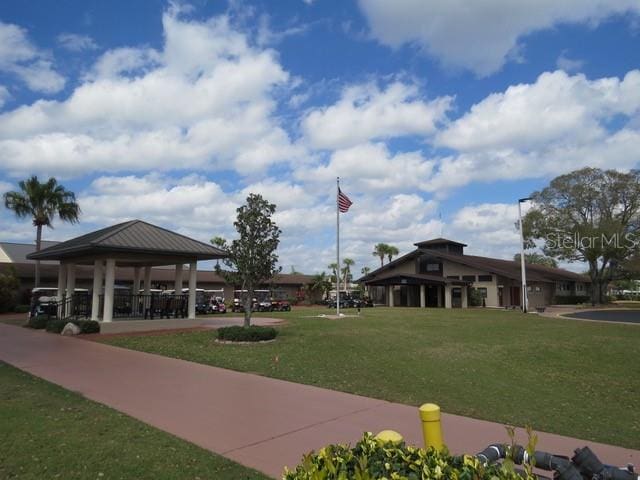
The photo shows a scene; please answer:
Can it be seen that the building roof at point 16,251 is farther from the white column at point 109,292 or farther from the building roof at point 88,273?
the white column at point 109,292

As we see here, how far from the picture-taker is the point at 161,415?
7.43 metres

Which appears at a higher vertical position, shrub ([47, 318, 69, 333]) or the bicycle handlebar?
the bicycle handlebar

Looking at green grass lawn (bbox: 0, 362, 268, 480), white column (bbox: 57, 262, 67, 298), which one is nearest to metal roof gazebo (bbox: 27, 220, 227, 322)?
white column (bbox: 57, 262, 67, 298)

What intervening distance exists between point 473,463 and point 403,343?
1359 cm

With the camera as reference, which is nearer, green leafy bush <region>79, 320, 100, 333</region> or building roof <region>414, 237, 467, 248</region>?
green leafy bush <region>79, 320, 100, 333</region>

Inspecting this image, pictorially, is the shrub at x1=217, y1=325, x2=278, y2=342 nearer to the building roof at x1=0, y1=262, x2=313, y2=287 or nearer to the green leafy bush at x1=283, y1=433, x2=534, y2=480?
the green leafy bush at x1=283, y1=433, x2=534, y2=480

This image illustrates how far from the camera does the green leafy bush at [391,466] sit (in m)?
2.40

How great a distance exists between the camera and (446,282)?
45.0 m

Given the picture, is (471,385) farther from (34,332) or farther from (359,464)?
(34,332)

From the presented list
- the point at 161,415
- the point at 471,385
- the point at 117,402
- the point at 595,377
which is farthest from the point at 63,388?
the point at 595,377

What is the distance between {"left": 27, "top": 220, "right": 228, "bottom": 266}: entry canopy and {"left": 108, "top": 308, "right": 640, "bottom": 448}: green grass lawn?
4.19 meters

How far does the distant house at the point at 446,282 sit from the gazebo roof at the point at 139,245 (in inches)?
1089

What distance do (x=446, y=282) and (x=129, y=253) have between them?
1233 inches

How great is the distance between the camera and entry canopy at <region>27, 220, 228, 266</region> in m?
20.0
